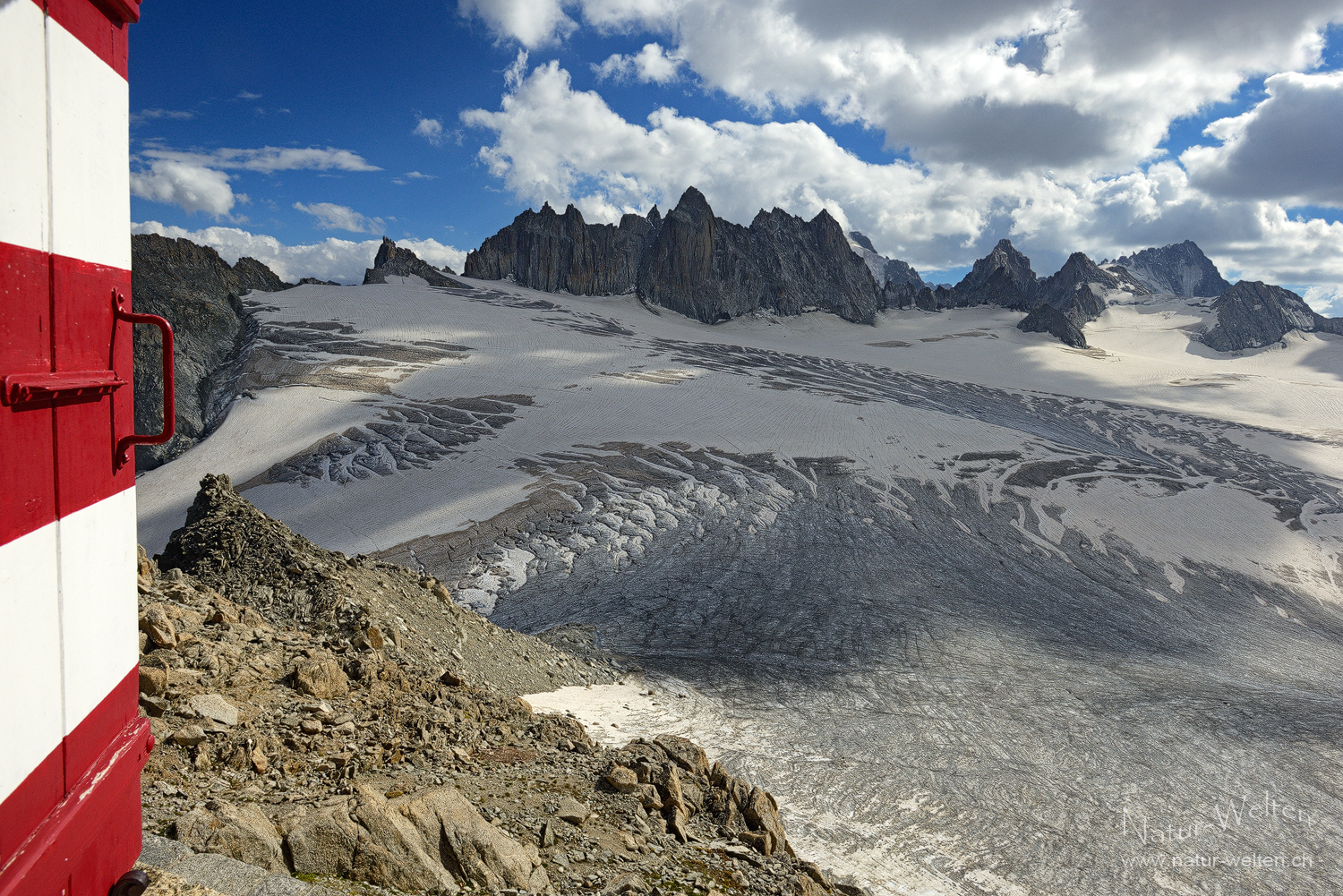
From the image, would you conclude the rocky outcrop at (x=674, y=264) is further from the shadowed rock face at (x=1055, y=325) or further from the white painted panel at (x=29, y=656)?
the white painted panel at (x=29, y=656)

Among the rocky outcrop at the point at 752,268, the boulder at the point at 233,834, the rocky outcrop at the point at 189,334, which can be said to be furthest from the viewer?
the rocky outcrop at the point at 752,268

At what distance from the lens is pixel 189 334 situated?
39562 millimetres

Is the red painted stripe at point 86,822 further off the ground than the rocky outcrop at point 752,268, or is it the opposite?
the rocky outcrop at point 752,268

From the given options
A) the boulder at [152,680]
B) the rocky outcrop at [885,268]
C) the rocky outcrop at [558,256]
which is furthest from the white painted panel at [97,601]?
the rocky outcrop at [885,268]

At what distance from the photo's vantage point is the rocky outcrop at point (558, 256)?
7650 cm

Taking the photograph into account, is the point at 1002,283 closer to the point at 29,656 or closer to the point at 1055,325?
the point at 1055,325

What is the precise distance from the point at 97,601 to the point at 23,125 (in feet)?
5.04

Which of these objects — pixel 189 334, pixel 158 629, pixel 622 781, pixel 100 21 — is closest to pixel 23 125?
pixel 100 21

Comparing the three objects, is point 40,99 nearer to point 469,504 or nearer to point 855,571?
point 855,571

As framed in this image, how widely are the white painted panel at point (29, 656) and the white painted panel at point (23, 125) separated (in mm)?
893

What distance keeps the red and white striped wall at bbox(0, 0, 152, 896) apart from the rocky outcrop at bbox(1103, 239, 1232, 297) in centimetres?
14289

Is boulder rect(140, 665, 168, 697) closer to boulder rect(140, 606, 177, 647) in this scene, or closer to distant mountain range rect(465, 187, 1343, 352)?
boulder rect(140, 606, 177, 647)

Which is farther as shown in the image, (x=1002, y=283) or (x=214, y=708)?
(x=1002, y=283)

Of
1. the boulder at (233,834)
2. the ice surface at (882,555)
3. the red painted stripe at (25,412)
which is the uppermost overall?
the red painted stripe at (25,412)
